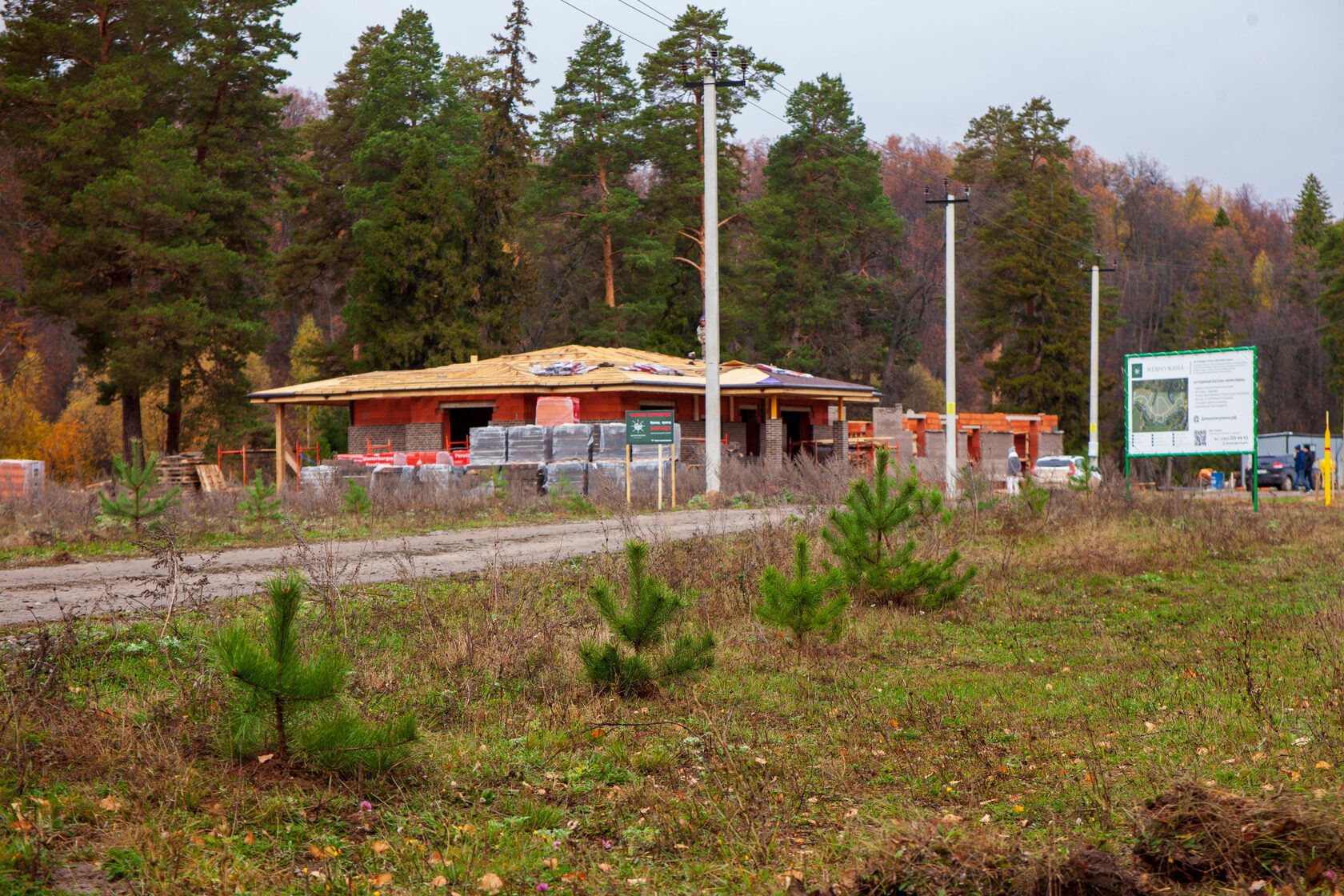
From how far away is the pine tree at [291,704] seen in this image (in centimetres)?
485

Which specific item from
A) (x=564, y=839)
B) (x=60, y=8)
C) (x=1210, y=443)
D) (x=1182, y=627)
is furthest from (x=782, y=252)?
(x=564, y=839)

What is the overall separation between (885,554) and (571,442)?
14.8 m

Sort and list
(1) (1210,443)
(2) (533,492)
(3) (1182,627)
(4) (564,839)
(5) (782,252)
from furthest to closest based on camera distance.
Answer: (5) (782,252) → (2) (533,492) → (1) (1210,443) → (3) (1182,627) → (4) (564,839)

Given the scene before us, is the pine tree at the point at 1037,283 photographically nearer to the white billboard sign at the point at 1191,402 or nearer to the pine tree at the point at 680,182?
the pine tree at the point at 680,182

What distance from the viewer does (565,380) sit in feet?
107

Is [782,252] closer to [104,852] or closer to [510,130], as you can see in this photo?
[510,130]

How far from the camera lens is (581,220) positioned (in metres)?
50.6

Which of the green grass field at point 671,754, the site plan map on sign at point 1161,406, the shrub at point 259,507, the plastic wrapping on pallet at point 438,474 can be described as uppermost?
the site plan map on sign at point 1161,406

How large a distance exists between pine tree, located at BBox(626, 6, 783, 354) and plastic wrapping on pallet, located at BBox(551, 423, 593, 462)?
2403 centimetres

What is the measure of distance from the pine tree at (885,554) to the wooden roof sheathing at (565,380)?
2036 cm

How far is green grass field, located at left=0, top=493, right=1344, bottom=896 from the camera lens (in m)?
4.15

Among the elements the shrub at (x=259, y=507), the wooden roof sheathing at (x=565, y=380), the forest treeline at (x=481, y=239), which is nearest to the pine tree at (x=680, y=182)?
the forest treeline at (x=481, y=239)

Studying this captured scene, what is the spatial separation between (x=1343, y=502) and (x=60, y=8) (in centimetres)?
4156

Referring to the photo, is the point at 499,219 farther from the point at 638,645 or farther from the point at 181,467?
the point at 638,645
